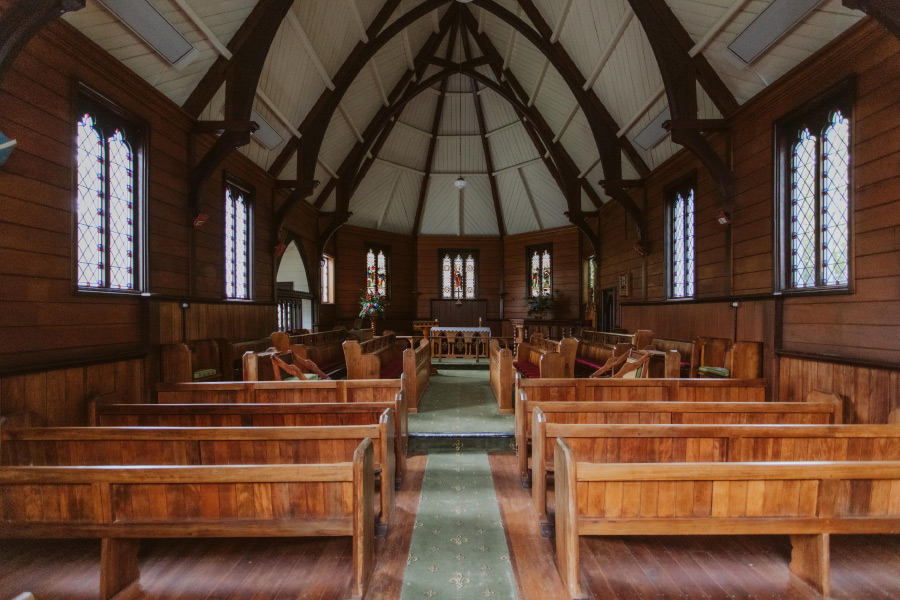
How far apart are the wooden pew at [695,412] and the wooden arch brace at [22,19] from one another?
4.00 m

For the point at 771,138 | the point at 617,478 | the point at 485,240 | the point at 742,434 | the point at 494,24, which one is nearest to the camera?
the point at 617,478

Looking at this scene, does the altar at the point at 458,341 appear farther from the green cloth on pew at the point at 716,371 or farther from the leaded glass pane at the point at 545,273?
the green cloth on pew at the point at 716,371

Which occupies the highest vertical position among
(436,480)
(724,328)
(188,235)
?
(188,235)

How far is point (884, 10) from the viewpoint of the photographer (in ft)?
9.95

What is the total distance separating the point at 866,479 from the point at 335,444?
2.61 m

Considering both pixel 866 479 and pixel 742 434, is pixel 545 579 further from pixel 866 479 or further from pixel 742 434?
pixel 866 479

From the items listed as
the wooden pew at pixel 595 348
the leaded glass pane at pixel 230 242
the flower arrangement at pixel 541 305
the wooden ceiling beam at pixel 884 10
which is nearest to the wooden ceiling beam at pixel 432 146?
the flower arrangement at pixel 541 305

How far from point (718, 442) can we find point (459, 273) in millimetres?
12233

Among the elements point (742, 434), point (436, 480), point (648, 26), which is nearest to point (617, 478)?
point (742, 434)

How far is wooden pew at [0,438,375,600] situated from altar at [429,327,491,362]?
323 inches

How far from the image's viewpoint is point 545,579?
7.52 ft

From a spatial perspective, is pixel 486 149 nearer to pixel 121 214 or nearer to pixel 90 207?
pixel 121 214

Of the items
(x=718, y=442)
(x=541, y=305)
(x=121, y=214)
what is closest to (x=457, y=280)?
(x=541, y=305)

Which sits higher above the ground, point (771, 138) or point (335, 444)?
point (771, 138)
